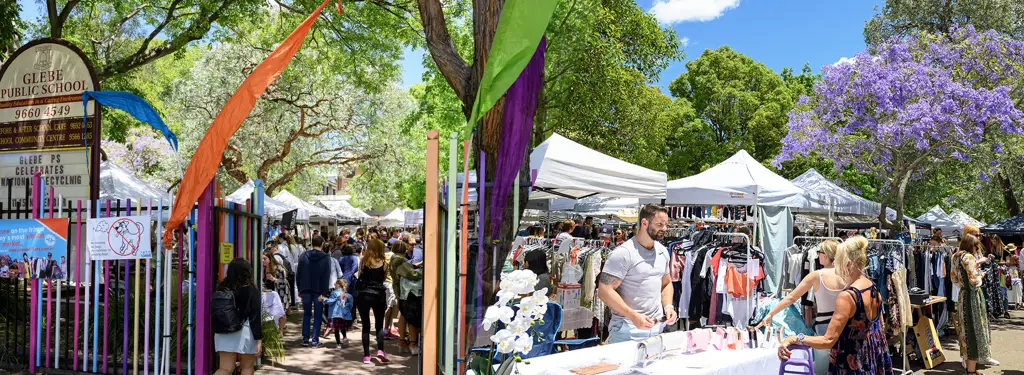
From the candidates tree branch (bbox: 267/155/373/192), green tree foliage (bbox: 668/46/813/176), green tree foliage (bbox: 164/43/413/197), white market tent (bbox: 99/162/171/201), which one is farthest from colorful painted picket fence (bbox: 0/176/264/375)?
green tree foliage (bbox: 668/46/813/176)

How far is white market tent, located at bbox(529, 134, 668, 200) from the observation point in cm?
841

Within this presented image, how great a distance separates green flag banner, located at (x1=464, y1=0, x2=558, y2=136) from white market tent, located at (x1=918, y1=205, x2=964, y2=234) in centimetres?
3044

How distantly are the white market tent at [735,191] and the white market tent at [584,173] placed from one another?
206 centimetres

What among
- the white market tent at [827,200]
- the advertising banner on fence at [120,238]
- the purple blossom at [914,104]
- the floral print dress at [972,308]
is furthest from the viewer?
the purple blossom at [914,104]

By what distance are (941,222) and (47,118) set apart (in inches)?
1251

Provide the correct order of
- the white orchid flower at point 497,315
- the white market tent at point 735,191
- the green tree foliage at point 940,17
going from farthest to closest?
the green tree foliage at point 940,17
the white market tent at point 735,191
the white orchid flower at point 497,315

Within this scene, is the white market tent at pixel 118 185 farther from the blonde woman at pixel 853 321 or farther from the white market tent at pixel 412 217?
the blonde woman at pixel 853 321

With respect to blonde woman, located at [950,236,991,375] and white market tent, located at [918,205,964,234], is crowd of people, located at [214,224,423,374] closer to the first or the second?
blonde woman, located at [950,236,991,375]

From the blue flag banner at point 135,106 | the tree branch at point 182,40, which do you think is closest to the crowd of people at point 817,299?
the blue flag banner at point 135,106

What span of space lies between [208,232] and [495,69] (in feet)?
13.5

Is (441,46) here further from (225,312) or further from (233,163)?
(233,163)

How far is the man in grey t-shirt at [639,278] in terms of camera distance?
5.02m

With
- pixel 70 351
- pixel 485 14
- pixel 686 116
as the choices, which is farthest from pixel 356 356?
pixel 686 116

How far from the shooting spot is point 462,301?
176 inches
